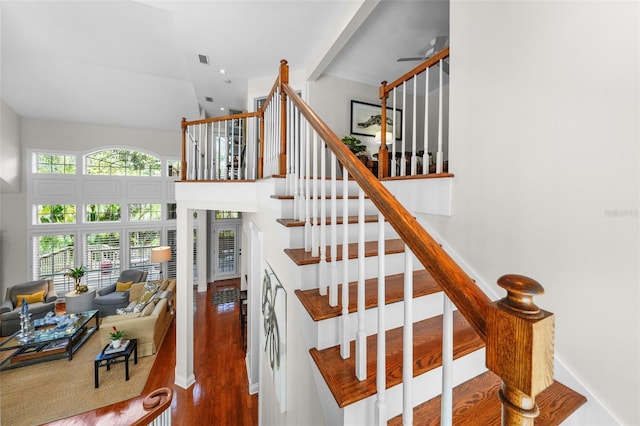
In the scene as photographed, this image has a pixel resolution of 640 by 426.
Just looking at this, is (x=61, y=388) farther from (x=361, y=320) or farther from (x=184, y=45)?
(x=184, y=45)

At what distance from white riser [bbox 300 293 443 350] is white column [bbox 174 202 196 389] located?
9.46 feet

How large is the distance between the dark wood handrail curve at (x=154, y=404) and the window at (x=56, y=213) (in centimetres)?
741

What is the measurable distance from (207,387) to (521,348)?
4.44 metres

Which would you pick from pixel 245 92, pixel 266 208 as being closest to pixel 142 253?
pixel 245 92

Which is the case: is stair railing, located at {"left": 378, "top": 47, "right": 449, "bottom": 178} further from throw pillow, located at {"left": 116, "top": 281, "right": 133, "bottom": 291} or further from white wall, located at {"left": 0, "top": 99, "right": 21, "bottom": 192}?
white wall, located at {"left": 0, "top": 99, "right": 21, "bottom": 192}

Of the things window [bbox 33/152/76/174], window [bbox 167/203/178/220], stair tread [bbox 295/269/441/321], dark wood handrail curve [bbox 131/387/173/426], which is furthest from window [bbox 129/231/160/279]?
A: stair tread [bbox 295/269/441/321]

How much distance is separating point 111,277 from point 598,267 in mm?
9343

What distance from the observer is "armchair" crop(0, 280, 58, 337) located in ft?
16.1

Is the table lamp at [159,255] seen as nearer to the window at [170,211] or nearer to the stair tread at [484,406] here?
the window at [170,211]

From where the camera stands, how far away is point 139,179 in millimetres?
7238

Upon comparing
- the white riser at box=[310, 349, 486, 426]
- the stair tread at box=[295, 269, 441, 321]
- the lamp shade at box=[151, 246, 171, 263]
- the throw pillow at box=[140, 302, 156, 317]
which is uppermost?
the stair tread at box=[295, 269, 441, 321]

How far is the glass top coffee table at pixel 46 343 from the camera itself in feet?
12.9

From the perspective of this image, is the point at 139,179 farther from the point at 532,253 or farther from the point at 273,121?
the point at 532,253

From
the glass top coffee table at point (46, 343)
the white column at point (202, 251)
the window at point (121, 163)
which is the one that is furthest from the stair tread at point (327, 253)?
the window at point (121, 163)
